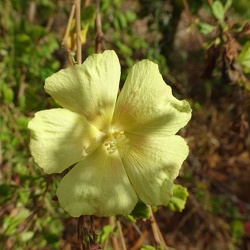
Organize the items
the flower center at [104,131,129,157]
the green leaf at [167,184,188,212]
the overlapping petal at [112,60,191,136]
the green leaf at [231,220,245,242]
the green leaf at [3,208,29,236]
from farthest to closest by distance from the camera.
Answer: the green leaf at [231,220,245,242] → the green leaf at [3,208,29,236] → the green leaf at [167,184,188,212] → the flower center at [104,131,129,157] → the overlapping petal at [112,60,191,136]

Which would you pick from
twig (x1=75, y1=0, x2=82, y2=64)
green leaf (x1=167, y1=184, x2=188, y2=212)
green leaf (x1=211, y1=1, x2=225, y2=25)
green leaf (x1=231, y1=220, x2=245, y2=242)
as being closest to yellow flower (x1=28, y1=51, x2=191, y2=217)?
twig (x1=75, y1=0, x2=82, y2=64)

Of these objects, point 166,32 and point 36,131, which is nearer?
point 36,131

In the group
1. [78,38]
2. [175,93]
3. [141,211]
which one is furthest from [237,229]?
[78,38]

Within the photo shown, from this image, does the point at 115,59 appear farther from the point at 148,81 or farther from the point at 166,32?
the point at 166,32

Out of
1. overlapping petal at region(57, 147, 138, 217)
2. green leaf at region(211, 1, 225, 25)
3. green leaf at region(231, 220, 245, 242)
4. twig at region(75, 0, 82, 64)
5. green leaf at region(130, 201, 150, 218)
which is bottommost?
green leaf at region(231, 220, 245, 242)

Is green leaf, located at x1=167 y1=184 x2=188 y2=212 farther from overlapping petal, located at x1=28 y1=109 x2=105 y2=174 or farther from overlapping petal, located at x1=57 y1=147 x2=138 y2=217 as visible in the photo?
overlapping petal, located at x1=28 y1=109 x2=105 y2=174

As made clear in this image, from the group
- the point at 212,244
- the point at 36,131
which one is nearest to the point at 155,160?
the point at 36,131

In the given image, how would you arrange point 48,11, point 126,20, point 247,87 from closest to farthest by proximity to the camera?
1. point 247,87
2. point 126,20
3. point 48,11
